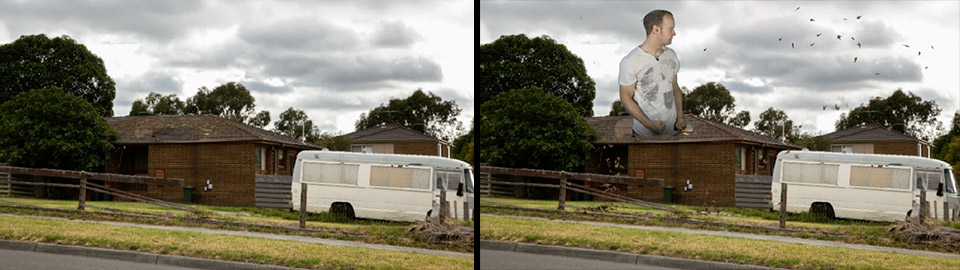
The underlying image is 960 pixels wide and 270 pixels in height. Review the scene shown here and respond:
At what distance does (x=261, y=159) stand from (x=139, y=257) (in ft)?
4.15

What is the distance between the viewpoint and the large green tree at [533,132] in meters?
9.39

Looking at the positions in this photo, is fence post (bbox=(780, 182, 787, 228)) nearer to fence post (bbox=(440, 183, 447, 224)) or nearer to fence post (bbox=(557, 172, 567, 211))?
fence post (bbox=(557, 172, 567, 211))

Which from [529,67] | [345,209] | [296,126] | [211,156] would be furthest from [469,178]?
[211,156]

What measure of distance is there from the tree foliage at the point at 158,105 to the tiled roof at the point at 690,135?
12.4 feet

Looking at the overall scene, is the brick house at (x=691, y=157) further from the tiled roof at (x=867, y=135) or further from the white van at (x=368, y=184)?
the white van at (x=368, y=184)

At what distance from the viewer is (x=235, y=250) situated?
785cm

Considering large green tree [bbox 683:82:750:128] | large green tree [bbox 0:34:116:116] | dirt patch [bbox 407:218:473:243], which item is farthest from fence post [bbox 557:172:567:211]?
large green tree [bbox 0:34:116:116]

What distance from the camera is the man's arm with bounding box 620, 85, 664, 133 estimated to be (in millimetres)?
9055

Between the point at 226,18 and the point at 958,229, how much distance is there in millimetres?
6544

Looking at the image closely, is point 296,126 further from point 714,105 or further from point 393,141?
point 714,105

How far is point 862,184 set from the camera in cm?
837

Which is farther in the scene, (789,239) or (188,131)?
(789,239)

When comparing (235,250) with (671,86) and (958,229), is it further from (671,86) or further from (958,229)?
(958,229)

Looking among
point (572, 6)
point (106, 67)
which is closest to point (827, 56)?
point (572, 6)
